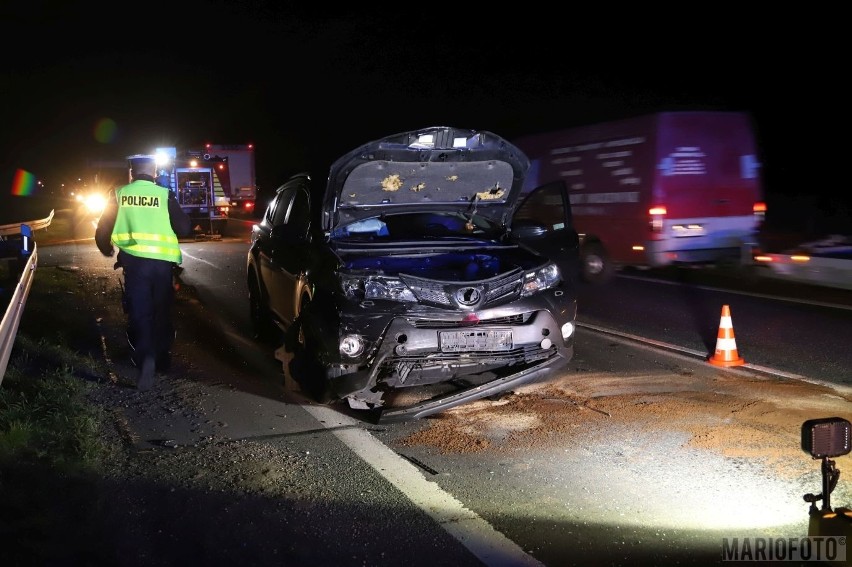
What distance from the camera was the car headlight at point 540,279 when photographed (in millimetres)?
6598

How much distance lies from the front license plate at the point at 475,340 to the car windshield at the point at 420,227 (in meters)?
1.31

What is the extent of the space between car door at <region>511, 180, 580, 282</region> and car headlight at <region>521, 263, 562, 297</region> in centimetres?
91

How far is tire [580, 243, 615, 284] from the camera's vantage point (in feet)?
49.7

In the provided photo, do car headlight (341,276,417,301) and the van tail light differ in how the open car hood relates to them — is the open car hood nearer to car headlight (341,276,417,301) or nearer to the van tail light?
car headlight (341,276,417,301)

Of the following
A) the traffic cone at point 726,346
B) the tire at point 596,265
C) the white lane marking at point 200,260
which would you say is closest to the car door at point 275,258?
the traffic cone at point 726,346

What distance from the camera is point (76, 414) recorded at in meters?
6.33

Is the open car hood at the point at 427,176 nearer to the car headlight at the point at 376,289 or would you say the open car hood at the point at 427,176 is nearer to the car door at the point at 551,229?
the car door at the point at 551,229

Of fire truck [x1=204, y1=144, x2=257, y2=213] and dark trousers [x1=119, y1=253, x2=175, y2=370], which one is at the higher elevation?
fire truck [x1=204, y1=144, x2=257, y2=213]

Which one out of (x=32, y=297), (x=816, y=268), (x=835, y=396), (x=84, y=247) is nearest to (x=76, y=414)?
(x=835, y=396)

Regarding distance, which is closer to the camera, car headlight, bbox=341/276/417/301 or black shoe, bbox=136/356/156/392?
car headlight, bbox=341/276/417/301

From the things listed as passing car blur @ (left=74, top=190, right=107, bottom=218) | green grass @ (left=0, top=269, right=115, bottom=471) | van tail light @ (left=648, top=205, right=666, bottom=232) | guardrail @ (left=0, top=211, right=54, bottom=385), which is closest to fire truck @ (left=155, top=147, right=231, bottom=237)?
passing car blur @ (left=74, top=190, right=107, bottom=218)

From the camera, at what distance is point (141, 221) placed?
723cm

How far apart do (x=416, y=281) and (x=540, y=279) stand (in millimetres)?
1024

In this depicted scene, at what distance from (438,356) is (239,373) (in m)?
2.50
